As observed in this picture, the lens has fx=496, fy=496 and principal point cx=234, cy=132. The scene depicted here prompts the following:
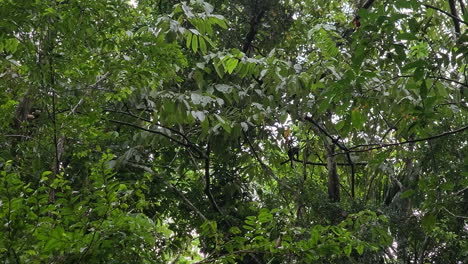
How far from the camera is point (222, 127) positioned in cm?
267

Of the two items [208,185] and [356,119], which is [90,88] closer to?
[356,119]

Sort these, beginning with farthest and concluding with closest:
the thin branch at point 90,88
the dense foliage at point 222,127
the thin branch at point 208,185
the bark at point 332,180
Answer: the bark at point 332,180 < the thin branch at point 208,185 < the thin branch at point 90,88 < the dense foliage at point 222,127

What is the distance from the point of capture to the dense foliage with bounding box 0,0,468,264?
1.47 m

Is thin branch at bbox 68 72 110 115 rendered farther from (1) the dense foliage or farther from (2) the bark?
(2) the bark

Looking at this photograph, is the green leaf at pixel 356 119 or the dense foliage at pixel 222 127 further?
the green leaf at pixel 356 119

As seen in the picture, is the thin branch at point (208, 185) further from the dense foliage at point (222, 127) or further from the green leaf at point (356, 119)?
the green leaf at point (356, 119)

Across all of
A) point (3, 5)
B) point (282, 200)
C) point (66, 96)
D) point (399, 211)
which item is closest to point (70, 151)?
point (66, 96)

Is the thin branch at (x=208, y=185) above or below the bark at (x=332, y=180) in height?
below

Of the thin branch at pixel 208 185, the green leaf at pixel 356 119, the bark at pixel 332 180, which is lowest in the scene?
the green leaf at pixel 356 119

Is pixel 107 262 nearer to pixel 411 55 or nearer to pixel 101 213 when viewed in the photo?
pixel 101 213

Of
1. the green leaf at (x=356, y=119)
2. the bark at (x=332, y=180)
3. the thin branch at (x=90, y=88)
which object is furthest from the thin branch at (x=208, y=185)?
the green leaf at (x=356, y=119)

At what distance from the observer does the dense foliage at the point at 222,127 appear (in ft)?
4.83

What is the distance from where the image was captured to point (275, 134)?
133 inches

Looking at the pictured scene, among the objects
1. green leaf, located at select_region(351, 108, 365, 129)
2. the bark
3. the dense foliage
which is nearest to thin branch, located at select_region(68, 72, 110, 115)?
the dense foliage
